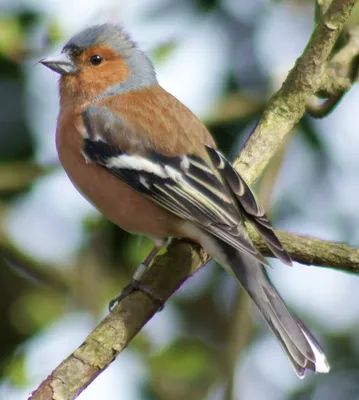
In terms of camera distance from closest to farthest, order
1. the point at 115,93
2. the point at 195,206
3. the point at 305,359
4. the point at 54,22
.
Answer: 1. the point at 305,359
2. the point at 195,206
3. the point at 115,93
4. the point at 54,22

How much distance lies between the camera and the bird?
4656 mm

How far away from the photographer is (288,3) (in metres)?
6.61

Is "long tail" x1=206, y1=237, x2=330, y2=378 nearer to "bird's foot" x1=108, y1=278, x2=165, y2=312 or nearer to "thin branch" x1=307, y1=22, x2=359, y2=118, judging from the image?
"bird's foot" x1=108, y1=278, x2=165, y2=312

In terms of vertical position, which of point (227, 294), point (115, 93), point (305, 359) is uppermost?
point (115, 93)

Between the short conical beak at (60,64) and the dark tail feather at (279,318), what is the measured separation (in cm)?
184

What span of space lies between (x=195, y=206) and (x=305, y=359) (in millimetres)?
1042

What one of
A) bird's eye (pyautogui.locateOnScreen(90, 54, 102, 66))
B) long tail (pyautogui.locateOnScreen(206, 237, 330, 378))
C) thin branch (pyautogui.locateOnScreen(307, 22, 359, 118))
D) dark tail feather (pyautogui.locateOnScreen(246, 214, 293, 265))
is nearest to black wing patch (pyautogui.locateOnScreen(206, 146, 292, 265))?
dark tail feather (pyautogui.locateOnScreen(246, 214, 293, 265))

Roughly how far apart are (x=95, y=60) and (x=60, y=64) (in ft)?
0.86

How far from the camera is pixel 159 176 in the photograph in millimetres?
5020

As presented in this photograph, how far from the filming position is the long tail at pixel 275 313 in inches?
178

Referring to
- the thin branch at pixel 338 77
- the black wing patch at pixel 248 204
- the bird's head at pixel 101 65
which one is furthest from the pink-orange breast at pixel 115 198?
the thin branch at pixel 338 77

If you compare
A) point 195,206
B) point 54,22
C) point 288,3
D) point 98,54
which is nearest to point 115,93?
point 98,54

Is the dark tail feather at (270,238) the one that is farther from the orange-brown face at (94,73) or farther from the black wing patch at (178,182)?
the orange-brown face at (94,73)

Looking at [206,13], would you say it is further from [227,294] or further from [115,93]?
[227,294]
